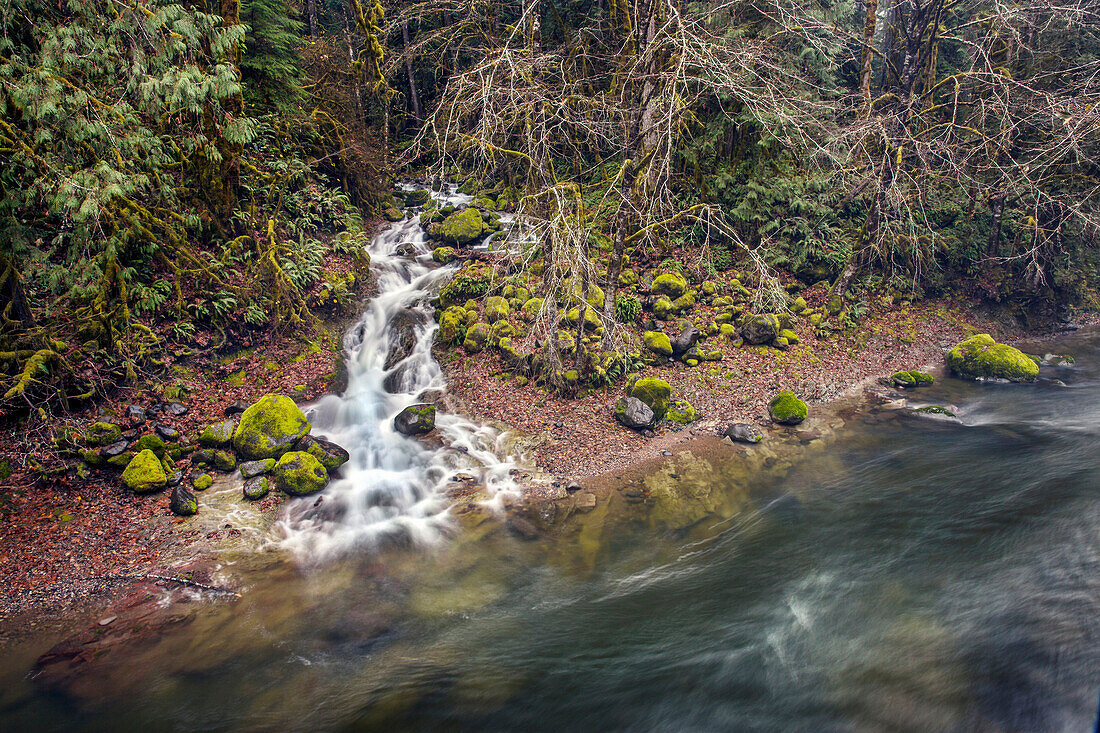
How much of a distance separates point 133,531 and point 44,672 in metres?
2.21

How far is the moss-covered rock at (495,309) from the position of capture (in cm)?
1097

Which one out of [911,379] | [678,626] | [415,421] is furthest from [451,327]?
[911,379]

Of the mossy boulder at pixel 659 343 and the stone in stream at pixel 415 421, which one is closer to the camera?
A: the stone in stream at pixel 415 421

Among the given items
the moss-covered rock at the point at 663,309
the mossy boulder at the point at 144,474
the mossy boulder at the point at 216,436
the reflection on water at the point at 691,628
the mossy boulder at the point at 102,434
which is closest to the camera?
the reflection on water at the point at 691,628

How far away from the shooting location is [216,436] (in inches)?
338

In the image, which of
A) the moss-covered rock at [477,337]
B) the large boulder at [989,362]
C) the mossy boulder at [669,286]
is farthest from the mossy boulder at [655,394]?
the large boulder at [989,362]

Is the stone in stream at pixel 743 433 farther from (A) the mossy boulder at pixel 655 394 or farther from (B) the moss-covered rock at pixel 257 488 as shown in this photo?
(B) the moss-covered rock at pixel 257 488

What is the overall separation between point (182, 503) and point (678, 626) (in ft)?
25.2

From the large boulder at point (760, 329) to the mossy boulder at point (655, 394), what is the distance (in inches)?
139

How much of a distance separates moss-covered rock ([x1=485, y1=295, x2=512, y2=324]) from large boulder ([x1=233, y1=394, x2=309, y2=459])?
15.0 feet

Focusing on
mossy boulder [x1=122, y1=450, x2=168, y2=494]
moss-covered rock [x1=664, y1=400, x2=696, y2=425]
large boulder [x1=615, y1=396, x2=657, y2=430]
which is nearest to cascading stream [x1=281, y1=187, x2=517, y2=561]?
mossy boulder [x1=122, y1=450, x2=168, y2=494]

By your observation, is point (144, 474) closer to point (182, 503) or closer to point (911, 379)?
point (182, 503)

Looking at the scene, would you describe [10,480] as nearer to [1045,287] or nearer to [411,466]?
[411,466]

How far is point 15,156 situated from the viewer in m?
7.03
